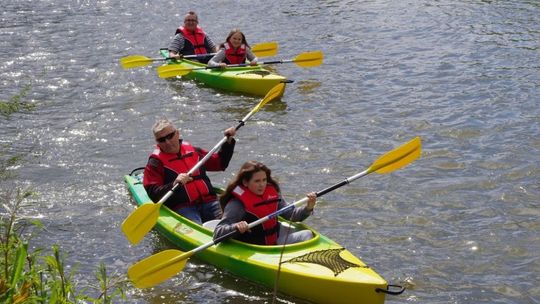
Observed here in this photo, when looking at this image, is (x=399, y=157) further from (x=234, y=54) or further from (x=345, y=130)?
(x=234, y=54)

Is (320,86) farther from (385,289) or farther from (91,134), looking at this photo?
(385,289)

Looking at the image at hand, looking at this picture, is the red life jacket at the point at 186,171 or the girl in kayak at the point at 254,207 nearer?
the girl in kayak at the point at 254,207

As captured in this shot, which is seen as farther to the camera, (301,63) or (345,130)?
(301,63)

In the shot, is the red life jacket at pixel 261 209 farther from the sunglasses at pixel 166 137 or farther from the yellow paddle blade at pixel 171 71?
the yellow paddle blade at pixel 171 71

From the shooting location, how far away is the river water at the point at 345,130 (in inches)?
239

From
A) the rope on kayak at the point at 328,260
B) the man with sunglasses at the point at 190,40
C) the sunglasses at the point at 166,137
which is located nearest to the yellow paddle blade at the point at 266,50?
the man with sunglasses at the point at 190,40

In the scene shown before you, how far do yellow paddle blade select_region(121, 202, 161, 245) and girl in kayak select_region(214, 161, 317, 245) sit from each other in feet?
1.85

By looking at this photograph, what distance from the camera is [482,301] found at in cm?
539

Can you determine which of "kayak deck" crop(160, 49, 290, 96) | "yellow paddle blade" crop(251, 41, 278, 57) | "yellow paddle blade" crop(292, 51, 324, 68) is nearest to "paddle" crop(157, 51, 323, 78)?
"yellow paddle blade" crop(292, 51, 324, 68)

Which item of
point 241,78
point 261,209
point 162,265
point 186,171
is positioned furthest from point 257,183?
point 241,78

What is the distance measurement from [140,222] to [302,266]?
142cm

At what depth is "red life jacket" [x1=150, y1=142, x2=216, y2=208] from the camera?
642 cm

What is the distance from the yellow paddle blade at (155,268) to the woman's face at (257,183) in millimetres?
703

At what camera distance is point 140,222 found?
5.91 meters
